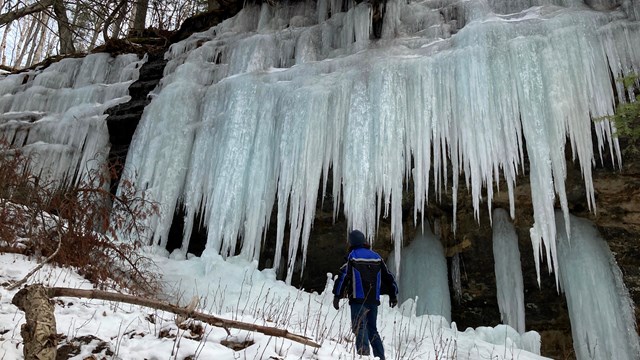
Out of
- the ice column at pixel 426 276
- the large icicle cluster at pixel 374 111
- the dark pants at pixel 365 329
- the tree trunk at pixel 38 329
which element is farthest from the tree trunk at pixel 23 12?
the ice column at pixel 426 276

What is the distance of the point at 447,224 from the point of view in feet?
28.0

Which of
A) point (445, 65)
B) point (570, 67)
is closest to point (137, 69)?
point (445, 65)

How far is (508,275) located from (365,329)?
14.0 ft

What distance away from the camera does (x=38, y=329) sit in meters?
2.82

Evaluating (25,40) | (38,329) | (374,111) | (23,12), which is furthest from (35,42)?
(38,329)

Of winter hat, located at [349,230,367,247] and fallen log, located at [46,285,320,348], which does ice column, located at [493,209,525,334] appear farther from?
fallen log, located at [46,285,320,348]

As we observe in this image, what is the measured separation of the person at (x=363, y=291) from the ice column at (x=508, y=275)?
3.80 m

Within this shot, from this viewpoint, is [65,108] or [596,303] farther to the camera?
[65,108]

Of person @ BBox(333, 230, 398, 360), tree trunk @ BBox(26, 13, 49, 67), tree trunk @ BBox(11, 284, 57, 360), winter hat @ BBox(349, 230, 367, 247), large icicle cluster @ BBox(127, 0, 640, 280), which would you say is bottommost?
tree trunk @ BBox(11, 284, 57, 360)

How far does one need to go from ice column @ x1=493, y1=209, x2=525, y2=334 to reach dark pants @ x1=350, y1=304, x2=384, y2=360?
3807 millimetres

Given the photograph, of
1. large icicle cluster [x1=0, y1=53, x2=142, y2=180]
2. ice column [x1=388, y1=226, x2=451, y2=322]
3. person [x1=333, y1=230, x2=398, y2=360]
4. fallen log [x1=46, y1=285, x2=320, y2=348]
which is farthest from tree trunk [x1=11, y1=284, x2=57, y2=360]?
large icicle cluster [x1=0, y1=53, x2=142, y2=180]

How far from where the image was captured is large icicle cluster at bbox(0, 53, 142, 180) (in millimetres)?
9148

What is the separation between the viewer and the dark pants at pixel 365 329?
13.3 ft

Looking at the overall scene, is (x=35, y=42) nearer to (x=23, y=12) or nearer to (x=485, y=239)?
(x=23, y=12)
